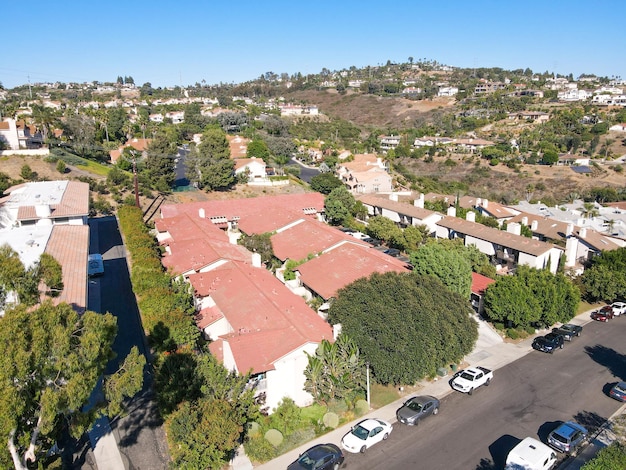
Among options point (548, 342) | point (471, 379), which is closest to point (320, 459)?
point (471, 379)

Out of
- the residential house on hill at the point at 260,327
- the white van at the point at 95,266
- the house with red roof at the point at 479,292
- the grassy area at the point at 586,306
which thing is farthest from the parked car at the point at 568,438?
the white van at the point at 95,266

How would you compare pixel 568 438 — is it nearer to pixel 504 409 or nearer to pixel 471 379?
pixel 504 409

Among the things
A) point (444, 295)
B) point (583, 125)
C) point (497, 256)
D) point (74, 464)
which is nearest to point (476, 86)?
point (583, 125)

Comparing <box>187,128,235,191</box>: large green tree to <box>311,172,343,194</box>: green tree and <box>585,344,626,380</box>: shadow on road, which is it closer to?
<box>311,172,343,194</box>: green tree

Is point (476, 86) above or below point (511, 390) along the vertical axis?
above

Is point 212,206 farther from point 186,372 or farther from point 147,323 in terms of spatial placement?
point 186,372

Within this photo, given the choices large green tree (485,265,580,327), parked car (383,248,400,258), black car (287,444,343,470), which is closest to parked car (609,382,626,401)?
large green tree (485,265,580,327)
